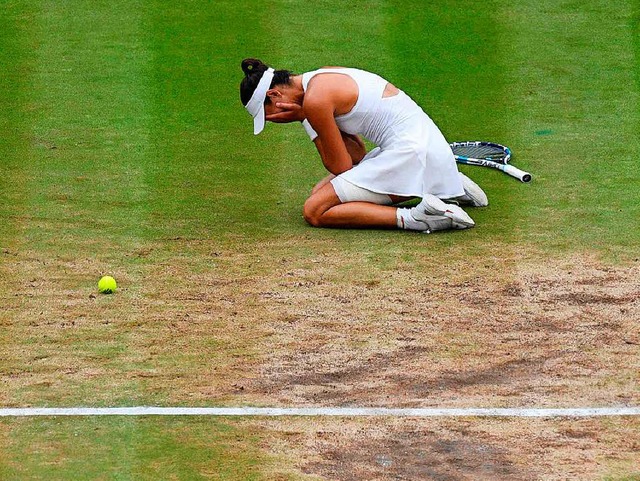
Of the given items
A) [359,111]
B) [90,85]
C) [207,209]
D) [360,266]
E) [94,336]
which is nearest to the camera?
[94,336]

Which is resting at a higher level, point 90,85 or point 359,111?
point 359,111

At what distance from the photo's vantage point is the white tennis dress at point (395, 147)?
9602 mm

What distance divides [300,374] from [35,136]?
5.62 metres

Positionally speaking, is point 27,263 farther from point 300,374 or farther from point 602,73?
point 602,73

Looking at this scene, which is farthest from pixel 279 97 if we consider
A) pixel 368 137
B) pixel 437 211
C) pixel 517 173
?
pixel 517 173

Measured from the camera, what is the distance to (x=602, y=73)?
1326 cm

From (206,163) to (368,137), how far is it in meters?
1.99

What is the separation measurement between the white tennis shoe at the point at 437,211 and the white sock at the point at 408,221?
0.12 ft

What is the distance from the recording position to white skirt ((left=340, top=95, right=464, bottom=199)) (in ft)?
31.5

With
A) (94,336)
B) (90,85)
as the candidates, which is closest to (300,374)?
(94,336)

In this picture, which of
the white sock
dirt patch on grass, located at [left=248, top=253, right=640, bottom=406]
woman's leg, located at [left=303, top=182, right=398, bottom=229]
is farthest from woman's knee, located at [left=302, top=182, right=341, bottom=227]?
dirt patch on grass, located at [left=248, top=253, right=640, bottom=406]

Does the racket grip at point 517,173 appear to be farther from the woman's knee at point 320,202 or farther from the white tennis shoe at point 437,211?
the woman's knee at point 320,202

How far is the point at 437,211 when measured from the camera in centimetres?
942

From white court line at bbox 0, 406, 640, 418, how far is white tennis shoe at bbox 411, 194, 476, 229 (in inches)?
116
